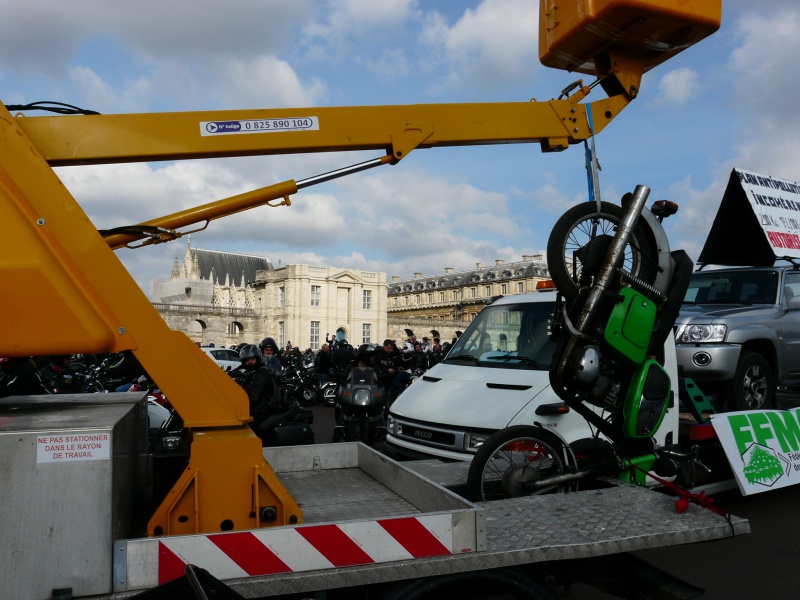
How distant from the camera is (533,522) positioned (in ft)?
10.6

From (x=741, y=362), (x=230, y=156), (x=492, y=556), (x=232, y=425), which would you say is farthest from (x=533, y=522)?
(x=741, y=362)

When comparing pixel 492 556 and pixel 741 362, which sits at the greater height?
pixel 741 362

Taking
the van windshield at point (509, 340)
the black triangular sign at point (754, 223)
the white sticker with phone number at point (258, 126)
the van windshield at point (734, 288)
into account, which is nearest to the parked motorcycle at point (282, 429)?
the van windshield at point (509, 340)

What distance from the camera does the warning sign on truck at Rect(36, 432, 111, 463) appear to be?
94.6 inches

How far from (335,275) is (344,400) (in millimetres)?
75114

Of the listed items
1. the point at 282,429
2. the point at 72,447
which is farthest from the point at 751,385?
the point at 72,447

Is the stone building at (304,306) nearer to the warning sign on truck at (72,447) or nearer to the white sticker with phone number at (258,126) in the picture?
the white sticker with phone number at (258,126)

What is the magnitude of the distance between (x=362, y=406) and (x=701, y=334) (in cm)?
442

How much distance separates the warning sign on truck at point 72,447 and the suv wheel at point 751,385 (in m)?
6.90

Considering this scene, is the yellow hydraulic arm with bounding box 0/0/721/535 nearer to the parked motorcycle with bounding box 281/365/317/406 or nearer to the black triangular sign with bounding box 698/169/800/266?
the black triangular sign with bounding box 698/169/800/266

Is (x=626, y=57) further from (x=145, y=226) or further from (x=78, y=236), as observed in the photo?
(x=78, y=236)

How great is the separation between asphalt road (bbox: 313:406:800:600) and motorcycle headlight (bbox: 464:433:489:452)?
4.31 ft

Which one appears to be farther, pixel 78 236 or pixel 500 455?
pixel 500 455

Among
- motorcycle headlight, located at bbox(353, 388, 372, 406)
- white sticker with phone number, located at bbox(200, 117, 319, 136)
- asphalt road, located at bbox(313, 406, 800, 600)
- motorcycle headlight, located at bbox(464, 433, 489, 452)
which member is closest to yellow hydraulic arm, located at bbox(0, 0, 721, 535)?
white sticker with phone number, located at bbox(200, 117, 319, 136)
